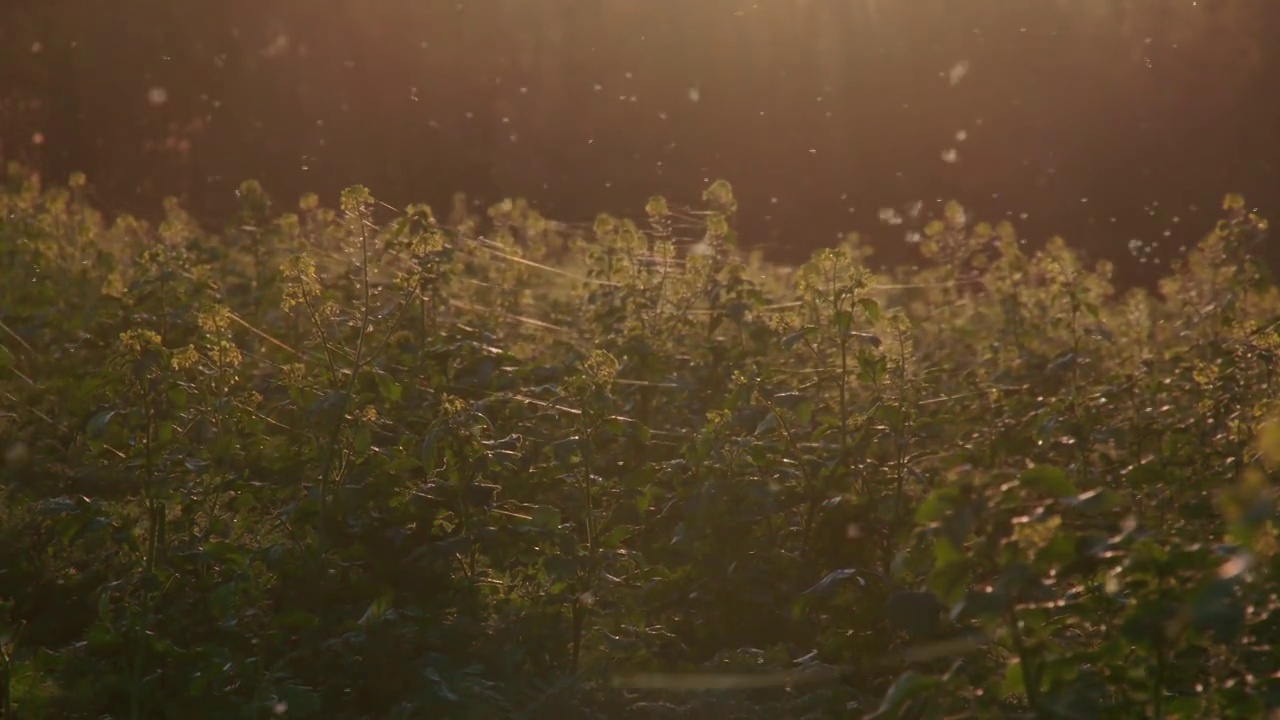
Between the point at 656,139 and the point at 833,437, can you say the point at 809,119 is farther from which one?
the point at 833,437

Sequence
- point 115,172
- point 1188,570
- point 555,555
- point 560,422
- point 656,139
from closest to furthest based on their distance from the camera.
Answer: point 1188,570
point 555,555
point 560,422
point 115,172
point 656,139

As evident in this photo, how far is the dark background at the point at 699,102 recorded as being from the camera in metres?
15.6

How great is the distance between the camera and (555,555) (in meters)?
3.11

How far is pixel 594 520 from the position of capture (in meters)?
3.59

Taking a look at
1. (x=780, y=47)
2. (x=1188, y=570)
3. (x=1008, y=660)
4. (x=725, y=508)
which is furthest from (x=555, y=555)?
(x=780, y=47)

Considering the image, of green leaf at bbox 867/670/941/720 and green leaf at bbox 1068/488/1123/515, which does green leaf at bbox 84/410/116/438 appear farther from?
green leaf at bbox 1068/488/1123/515

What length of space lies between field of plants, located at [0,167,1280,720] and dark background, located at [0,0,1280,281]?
11.0 meters

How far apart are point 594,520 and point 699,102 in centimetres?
1440

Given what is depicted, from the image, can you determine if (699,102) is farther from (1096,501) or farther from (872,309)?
(1096,501)

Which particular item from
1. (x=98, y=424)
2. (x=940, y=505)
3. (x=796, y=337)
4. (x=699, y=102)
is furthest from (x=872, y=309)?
(x=699, y=102)

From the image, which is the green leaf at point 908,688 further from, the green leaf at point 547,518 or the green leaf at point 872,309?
the green leaf at point 872,309

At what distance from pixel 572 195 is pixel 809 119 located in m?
3.61

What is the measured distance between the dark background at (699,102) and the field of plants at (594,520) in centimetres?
1097

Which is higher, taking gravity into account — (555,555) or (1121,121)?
(1121,121)
